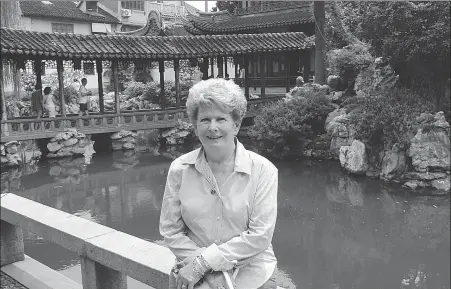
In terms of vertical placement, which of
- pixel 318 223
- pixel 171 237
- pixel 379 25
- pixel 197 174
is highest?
pixel 379 25

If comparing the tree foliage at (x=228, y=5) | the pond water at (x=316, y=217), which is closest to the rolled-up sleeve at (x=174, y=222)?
the pond water at (x=316, y=217)

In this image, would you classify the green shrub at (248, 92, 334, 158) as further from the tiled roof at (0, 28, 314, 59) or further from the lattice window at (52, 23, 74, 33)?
the lattice window at (52, 23, 74, 33)

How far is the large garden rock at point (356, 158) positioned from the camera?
859 centimetres

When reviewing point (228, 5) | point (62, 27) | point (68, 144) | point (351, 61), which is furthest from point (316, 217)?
point (228, 5)

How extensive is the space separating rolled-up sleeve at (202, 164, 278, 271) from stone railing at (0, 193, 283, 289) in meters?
0.65

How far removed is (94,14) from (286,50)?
12.0 meters

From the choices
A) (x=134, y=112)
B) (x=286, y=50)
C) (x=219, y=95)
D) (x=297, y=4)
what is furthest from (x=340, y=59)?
(x=219, y=95)

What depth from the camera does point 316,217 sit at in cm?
661

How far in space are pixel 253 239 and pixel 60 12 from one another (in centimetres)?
2131

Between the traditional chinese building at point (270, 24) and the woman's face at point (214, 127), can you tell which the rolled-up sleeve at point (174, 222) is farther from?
the traditional chinese building at point (270, 24)

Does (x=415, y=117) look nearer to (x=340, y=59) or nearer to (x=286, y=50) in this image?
(x=340, y=59)

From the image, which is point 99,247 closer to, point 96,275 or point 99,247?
point 99,247

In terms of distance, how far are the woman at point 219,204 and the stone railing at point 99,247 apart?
0.58 m

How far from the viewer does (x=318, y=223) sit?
6.35 metres
